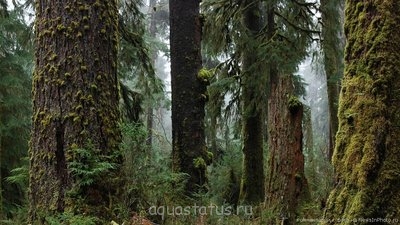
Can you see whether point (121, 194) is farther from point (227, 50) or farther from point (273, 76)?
point (227, 50)

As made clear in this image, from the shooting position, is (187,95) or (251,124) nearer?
(187,95)

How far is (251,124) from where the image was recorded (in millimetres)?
11078

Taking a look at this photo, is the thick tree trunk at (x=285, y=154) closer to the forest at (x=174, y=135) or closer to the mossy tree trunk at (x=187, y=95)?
the forest at (x=174, y=135)

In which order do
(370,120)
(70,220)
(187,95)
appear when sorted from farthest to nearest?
1. (187,95)
2. (70,220)
3. (370,120)

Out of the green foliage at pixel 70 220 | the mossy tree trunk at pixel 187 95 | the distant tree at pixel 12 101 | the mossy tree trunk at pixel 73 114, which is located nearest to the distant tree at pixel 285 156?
the mossy tree trunk at pixel 187 95

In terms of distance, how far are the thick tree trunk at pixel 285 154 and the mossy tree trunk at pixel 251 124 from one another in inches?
169

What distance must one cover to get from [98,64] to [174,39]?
3.17 m

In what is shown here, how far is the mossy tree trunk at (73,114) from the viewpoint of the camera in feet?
13.3

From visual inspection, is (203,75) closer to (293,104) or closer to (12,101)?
(293,104)

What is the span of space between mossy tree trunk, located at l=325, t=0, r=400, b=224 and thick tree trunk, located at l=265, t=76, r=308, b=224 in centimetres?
215

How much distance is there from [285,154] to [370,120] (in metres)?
2.56

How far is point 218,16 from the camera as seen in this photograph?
10.9 m

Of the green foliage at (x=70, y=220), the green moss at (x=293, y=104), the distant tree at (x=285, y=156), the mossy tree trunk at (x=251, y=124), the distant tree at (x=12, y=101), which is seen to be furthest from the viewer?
the distant tree at (x=12, y=101)

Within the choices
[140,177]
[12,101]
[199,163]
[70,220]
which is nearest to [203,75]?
[199,163]
